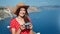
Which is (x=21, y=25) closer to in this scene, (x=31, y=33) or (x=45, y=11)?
(x=31, y=33)

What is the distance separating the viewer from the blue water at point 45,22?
7.70ft

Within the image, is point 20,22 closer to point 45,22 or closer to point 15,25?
point 15,25

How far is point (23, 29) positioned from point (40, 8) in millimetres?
296

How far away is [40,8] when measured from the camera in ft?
7.73

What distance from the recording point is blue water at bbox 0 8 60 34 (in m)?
2.35

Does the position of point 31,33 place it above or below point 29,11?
below

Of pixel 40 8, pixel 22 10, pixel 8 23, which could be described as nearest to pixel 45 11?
pixel 40 8

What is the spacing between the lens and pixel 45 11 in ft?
7.72

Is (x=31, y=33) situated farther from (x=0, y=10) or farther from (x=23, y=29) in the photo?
(x=0, y=10)

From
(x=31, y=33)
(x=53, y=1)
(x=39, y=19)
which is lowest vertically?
(x=31, y=33)

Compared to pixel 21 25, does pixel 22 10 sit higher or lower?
higher

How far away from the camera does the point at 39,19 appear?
236cm

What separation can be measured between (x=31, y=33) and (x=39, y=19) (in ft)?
0.59

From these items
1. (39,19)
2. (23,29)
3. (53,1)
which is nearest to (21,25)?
(23,29)
